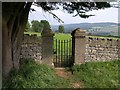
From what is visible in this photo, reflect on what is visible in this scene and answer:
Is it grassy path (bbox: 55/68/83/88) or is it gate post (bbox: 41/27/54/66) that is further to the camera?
gate post (bbox: 41/27/54/66)

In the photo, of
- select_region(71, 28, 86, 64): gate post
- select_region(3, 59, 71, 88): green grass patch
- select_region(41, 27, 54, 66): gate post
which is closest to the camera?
select_region(3, 59, 71, 88): green grass patch

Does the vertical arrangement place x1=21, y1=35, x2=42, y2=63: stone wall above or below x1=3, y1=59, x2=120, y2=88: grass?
above

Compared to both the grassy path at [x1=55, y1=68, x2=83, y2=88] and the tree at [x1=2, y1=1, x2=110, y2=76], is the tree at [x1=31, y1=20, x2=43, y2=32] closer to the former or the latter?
the grassy path at [x1=55, y1=68, x2=83, y2=88]

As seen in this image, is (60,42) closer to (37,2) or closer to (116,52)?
(116,52)

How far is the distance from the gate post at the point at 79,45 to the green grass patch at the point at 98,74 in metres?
0.47

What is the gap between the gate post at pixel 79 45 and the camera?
14.0 metres

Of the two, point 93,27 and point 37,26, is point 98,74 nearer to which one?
point 93,27

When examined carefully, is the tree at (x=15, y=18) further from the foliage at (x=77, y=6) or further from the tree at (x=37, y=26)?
the tree at (x=37, y=26)

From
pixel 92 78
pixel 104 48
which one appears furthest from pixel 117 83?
pixel 104 48

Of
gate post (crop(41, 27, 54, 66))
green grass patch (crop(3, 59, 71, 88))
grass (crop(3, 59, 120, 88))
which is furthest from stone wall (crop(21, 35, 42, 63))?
green grass patch (crop(3, 59, 71, 88))

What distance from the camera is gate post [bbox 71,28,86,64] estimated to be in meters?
14.0

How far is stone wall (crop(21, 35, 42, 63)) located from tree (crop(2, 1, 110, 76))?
131cm

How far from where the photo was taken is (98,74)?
1275 cm

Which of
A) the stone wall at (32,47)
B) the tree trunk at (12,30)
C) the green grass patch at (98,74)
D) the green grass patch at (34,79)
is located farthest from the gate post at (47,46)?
the tree trunk at (12,30)
